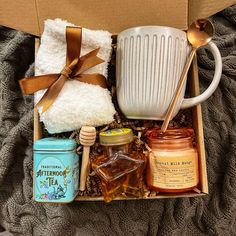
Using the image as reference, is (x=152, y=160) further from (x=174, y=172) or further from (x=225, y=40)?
(x=225, y=40)

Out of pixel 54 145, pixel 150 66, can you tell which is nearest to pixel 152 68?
pixel 150 66

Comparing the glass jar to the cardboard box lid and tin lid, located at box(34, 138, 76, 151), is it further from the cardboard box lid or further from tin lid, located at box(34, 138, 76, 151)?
the cardboard box lid

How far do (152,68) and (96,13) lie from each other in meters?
Result: 0.18

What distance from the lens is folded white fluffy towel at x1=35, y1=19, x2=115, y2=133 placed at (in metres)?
0.64

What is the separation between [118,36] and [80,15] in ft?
0.32

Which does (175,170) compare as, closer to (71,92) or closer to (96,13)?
(71,92)

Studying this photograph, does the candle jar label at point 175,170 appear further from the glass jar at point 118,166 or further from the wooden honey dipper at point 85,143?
the wooden honey dipper at point 85,143

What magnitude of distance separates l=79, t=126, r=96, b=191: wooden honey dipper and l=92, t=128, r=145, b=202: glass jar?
2cm

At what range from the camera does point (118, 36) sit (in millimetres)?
674

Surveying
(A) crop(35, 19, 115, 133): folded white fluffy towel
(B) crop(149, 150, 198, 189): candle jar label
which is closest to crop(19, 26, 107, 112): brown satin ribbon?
(A) crop(35, 19, 115, 133): folded white fluffy towel

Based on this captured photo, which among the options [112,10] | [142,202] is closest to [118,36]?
[112,10]

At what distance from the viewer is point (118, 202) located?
755 mm

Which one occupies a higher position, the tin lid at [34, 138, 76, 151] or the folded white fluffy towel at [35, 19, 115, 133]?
the folded white fluffy towel at [35, 19, 115, 133]

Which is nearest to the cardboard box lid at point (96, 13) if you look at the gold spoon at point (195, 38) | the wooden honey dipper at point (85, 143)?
the gold spoon at point (195, 38)
